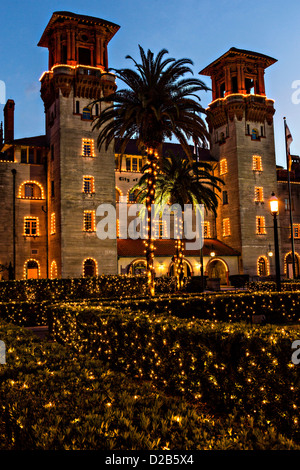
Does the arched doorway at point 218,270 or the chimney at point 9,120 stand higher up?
the chimney at point 9,120

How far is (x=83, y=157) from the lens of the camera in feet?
144

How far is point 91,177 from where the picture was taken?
4412 cm

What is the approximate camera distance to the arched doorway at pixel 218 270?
5400cm

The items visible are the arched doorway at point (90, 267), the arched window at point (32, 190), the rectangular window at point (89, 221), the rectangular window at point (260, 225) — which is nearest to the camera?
the arched doorway at point (90, 267)

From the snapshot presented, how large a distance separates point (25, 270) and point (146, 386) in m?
41.5

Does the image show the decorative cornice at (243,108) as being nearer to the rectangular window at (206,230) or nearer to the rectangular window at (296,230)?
the rectangular window at (206,230)

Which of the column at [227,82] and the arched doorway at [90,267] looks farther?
the column at [227,82]

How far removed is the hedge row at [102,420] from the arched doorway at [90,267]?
122 ft

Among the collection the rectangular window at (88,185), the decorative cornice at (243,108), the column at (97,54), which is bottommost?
the rectangular window at (88,185)

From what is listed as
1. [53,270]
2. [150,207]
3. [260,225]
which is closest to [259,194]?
[260,225]

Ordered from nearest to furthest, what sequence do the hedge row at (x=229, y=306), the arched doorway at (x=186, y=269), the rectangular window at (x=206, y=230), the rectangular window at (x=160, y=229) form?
the hedge row at (x=229, y=306) → the arched doorway at (x=186, y=269) → the rectangular window at (x=160, y=229) → the rectangular window at (x=206, y=230)

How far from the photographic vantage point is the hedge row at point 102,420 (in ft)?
11.9

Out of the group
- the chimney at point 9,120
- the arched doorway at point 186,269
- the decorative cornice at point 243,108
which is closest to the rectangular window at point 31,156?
the chimney at point 9,120

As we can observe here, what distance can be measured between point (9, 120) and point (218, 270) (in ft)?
106
